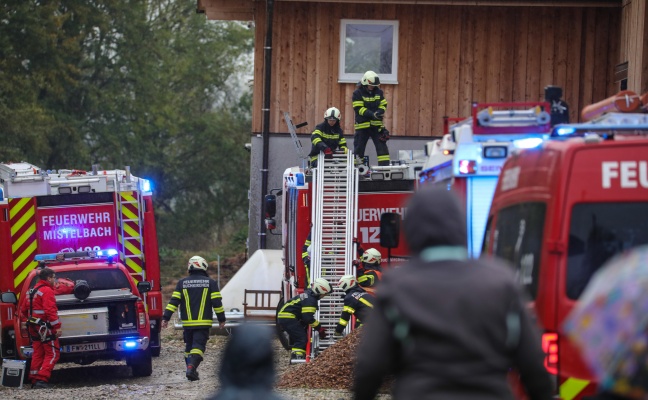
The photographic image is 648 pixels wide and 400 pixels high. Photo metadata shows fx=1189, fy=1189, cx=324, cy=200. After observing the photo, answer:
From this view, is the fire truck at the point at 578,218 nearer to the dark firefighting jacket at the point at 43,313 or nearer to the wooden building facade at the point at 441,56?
the dark firefighting jacket at the point at 43,313

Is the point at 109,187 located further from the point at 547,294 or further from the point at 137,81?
the point at 137,81

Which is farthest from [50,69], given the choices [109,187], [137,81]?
[109,187]

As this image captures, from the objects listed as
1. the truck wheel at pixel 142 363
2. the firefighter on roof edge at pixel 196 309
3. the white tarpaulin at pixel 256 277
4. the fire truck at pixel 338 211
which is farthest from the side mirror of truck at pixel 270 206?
the firefighter on roof edge at pixel 196 309

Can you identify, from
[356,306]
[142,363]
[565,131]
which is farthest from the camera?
[142,363]

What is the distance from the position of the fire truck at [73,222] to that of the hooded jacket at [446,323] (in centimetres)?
1421

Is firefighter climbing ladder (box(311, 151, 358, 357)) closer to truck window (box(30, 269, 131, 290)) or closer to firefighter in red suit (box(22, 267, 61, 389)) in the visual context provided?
truck window (box(30, 269, 131, 290))

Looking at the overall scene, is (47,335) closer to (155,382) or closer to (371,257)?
(155,382)

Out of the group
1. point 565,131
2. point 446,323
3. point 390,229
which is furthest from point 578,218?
point 390,229

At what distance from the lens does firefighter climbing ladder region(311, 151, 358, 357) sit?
16.5 meters

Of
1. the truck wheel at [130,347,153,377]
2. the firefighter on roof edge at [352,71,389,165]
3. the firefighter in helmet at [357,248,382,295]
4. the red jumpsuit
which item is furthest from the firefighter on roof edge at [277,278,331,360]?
the firefighter on roof edge at [352,71,389,165]

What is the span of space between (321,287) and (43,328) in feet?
11.4

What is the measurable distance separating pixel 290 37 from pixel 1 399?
35.7ft

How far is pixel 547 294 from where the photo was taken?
19.8 ft

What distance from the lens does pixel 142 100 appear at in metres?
37.3
